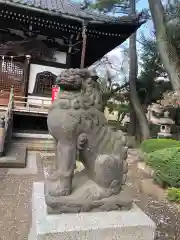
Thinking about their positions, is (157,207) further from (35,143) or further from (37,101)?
(37,101)

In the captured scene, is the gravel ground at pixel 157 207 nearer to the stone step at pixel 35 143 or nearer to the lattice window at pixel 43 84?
the stone step at pixel 35 143

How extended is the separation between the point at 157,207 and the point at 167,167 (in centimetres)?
103

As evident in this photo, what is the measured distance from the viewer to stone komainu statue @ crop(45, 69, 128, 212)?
2.00 meters

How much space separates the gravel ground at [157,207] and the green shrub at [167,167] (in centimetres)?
27

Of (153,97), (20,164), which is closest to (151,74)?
(153,97)

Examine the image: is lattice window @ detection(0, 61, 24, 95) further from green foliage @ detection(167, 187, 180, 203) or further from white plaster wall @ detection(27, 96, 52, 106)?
green foliage @ detection(167, 187, 180, 203)

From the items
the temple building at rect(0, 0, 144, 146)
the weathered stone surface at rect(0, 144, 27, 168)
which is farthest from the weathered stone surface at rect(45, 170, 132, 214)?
the temple building at rect(0, 0, 144, 146)

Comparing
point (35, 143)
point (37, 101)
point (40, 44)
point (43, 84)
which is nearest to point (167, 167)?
point (35, 143)

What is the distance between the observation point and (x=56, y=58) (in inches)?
431

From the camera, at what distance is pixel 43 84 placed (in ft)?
36.0

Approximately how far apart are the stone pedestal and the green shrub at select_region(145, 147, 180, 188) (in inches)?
111

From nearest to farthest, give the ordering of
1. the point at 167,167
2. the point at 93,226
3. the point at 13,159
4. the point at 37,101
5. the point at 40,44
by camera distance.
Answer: the point at 93,226 < the point at 167,167 < the point at 13,159 < the point at 40,44 < the point at 37,101

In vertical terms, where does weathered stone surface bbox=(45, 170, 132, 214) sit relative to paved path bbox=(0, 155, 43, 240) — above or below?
above

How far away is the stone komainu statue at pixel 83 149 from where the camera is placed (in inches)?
78.7
